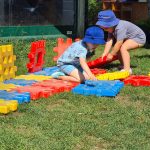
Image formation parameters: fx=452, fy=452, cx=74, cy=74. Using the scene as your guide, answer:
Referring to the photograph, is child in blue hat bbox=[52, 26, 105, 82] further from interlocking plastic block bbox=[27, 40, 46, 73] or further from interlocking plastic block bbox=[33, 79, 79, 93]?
interlocking plastic block bbox=[27, 40, 46, 73]

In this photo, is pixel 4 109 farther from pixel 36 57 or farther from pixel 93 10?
pixel 93 10

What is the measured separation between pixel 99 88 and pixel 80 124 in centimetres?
134

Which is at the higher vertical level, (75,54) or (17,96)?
(75,54)

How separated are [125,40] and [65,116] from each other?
138 inches

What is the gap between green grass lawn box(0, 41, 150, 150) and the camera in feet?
12.2

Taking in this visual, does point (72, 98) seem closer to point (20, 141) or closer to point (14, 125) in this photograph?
point (14, 125)

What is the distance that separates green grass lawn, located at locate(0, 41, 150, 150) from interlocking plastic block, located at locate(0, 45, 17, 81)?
0.97 m

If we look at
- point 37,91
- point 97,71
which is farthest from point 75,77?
point 37,91

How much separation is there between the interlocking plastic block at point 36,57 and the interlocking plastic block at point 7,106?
84.0 inches

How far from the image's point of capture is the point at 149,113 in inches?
187

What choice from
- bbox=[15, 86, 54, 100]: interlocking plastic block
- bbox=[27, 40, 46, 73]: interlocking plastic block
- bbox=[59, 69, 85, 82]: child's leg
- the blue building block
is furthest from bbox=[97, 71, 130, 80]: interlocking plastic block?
bbox=[15, 86, 54, 100]: interlocking plastic block

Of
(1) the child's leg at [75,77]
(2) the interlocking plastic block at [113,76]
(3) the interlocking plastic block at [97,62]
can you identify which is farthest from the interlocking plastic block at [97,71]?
(1) the child's leg at [75,77]

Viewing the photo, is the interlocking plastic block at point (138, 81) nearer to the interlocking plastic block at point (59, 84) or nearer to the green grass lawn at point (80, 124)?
the green grass lawn at point (80, 124)

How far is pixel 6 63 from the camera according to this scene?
615 centimetres
